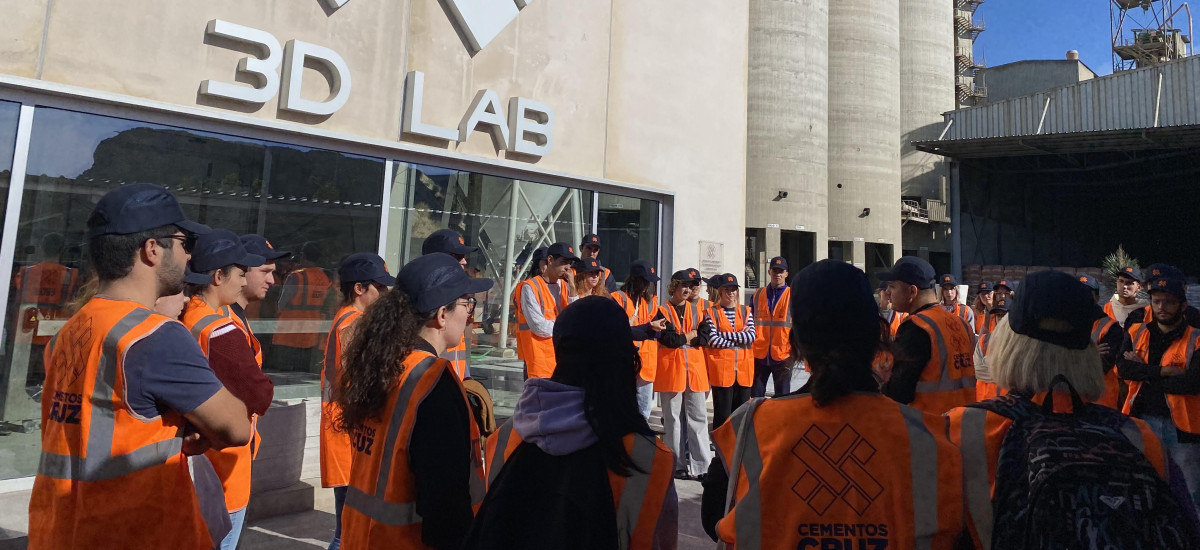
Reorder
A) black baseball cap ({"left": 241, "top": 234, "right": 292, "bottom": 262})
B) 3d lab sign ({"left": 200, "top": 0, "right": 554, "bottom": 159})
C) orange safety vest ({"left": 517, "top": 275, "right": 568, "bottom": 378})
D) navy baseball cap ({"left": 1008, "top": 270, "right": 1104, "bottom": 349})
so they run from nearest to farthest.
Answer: navy baseball cap ({"left": 1008, "top": 270, "right": 1104, "bottom": 349})
black baseball cap ({"left": 241, "top": 234, "right": 292, "bottom": 262})
3d lab sign ({"left": 200, "top": 0, "right": 554, "bottom": 159})
orange safety vest ({"left": 517, "top": 275, "right": 568, "bottom": 378})

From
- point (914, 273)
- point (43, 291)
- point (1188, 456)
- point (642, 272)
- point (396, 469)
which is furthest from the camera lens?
point (642, 272)

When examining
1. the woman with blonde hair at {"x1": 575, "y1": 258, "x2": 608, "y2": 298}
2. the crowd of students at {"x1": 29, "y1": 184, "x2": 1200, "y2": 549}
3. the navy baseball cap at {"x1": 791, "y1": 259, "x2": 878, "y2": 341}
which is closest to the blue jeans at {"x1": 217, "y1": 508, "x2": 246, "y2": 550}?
the crowd of students at {"x1": 29, "y1": 184, "x2": 1200, "y2": 549}

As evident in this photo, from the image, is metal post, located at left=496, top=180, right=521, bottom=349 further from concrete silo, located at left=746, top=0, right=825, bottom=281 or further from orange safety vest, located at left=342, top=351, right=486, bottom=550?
concrete silo, located at left=746, top=0, right=825, bottom=281

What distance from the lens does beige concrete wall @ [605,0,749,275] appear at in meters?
9.02

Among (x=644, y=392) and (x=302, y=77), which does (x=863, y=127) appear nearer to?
(x=644, y=392)

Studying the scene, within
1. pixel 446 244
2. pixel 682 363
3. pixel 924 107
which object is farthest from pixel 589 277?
pixel 924 107

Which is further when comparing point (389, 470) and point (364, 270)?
point (364, 270)

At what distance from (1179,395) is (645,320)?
13.5 ft

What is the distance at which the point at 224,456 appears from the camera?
2.79 meters

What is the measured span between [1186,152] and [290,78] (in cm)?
3111

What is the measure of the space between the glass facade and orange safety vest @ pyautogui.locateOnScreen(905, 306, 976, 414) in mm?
4995

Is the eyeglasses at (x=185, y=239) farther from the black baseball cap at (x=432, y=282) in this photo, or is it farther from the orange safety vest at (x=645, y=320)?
the orange safety vest at (x=645, y=320)

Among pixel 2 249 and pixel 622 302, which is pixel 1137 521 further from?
pixel 2 249

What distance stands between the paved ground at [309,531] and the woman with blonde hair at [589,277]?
6.59 ft
